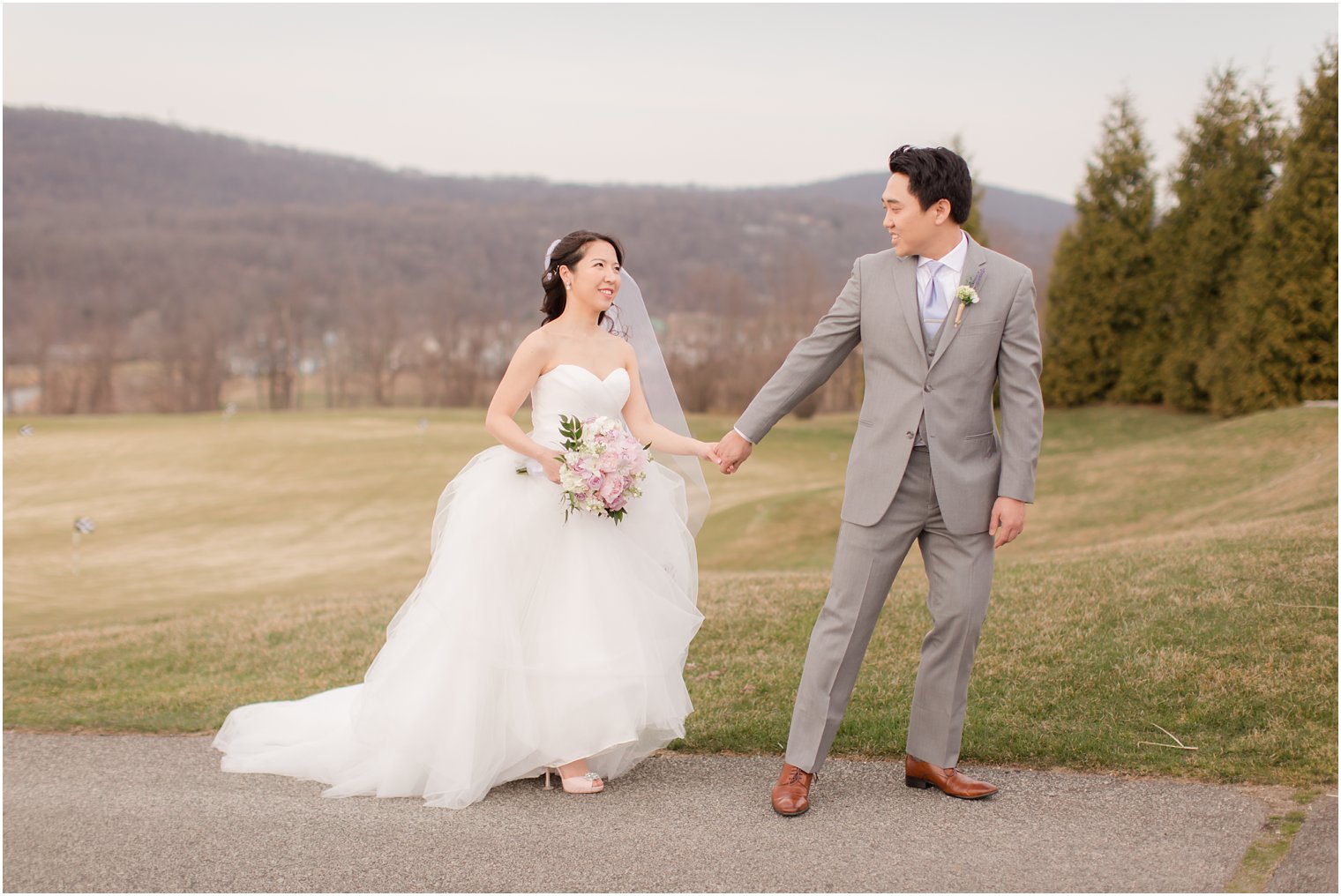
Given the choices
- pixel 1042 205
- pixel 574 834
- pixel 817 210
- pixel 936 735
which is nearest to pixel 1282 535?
pixel 936 735

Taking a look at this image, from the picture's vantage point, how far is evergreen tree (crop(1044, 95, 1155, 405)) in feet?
103

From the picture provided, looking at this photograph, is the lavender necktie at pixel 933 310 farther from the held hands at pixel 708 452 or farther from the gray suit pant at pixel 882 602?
the held hands at pixel 708 452

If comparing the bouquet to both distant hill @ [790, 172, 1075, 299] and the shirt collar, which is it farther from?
distant hill @ [790, 172, 1075, 299]

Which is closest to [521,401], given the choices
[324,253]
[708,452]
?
[708,452]

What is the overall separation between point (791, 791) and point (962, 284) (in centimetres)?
211

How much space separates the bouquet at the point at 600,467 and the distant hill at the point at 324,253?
47607mm

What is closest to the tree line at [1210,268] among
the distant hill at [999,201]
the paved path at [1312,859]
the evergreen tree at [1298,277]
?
the evergreen tree at [1298,277]

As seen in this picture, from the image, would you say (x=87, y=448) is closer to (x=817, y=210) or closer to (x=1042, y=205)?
(x=817, y=210)

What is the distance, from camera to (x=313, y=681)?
7.49 metres

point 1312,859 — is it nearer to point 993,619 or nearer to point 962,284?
point 962,284

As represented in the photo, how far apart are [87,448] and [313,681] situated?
2912 cm

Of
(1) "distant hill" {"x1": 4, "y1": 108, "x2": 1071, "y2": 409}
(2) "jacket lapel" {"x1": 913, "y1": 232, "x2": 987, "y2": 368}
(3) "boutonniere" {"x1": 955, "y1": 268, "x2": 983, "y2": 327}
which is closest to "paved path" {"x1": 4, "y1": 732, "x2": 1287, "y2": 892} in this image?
(2) "jacket lapel" {"x1": 913, "y1": 232, "x2": 987, "y2": 368}

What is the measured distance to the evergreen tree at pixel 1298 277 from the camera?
2392 centimetres

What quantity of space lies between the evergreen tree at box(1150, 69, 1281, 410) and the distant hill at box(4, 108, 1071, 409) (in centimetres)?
1978
